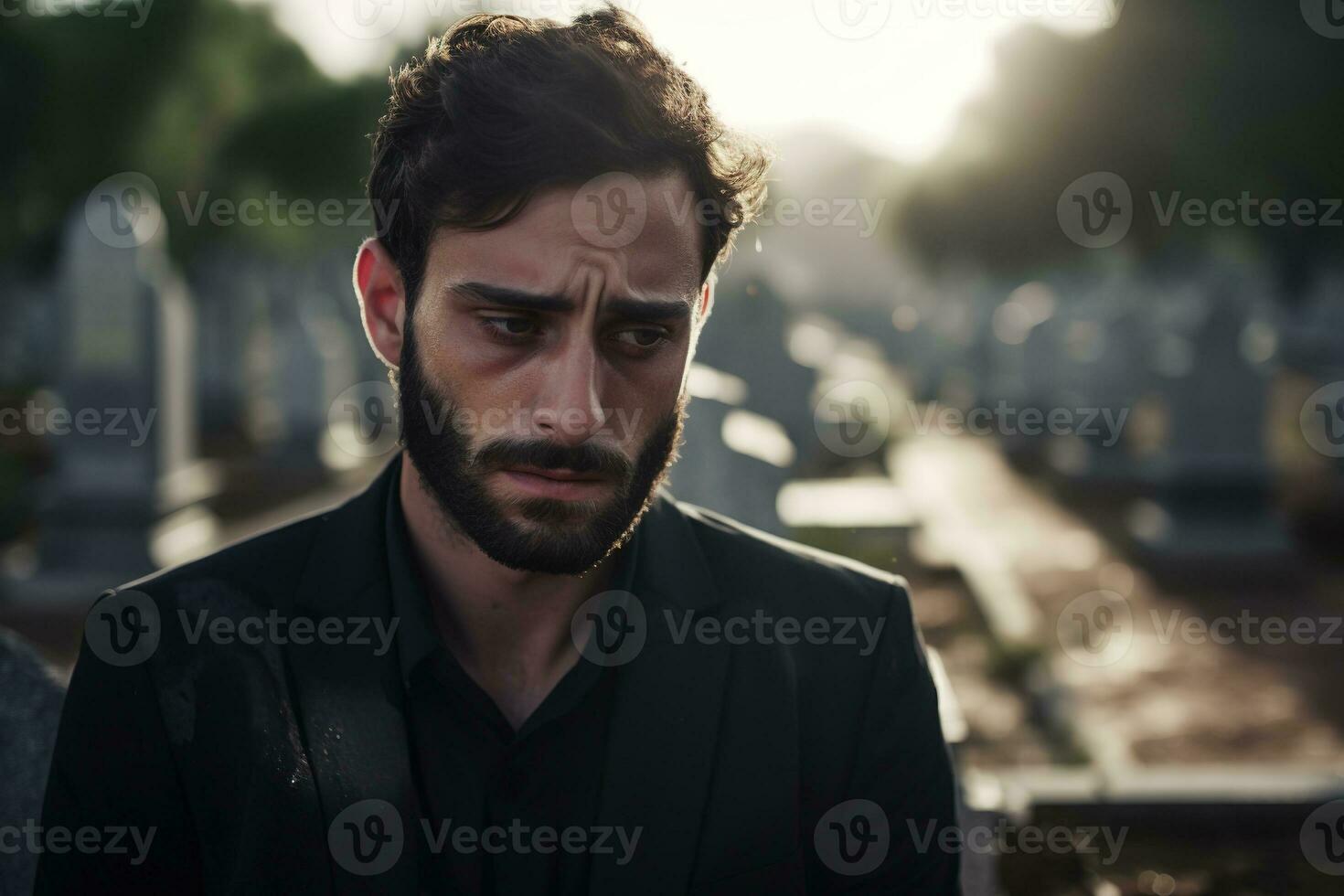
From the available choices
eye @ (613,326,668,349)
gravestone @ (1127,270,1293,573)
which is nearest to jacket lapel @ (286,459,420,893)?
eye @ (613,326,668,349)

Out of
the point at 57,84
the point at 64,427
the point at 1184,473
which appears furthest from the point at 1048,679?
the point at 57,84

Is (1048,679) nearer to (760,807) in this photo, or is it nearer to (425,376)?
(760,807)

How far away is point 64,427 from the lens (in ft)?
36.7

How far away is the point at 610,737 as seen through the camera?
2334 millimetres

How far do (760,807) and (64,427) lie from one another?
35.5 ft

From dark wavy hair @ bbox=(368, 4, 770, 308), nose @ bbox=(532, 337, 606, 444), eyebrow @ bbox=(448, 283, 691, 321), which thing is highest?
dark wavy hair @ bbox=(368, 4, 770, 308)

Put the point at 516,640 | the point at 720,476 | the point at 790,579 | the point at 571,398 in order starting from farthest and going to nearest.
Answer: the point at 720,476, the point at 790,579, the point at 516,640, the point at 571,398

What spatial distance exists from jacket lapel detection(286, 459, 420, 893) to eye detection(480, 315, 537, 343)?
1.94 feet

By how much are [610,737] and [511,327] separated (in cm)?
86

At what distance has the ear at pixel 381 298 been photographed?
2.47 m

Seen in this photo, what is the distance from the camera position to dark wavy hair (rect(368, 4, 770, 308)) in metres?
2.19

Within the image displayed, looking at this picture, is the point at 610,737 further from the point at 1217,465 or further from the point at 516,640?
the point at 1217,465

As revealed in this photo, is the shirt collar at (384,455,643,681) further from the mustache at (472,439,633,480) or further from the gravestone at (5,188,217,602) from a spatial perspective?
the gravestone at (5,188,217,602)

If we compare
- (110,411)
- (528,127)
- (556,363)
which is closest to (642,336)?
(556,363)
